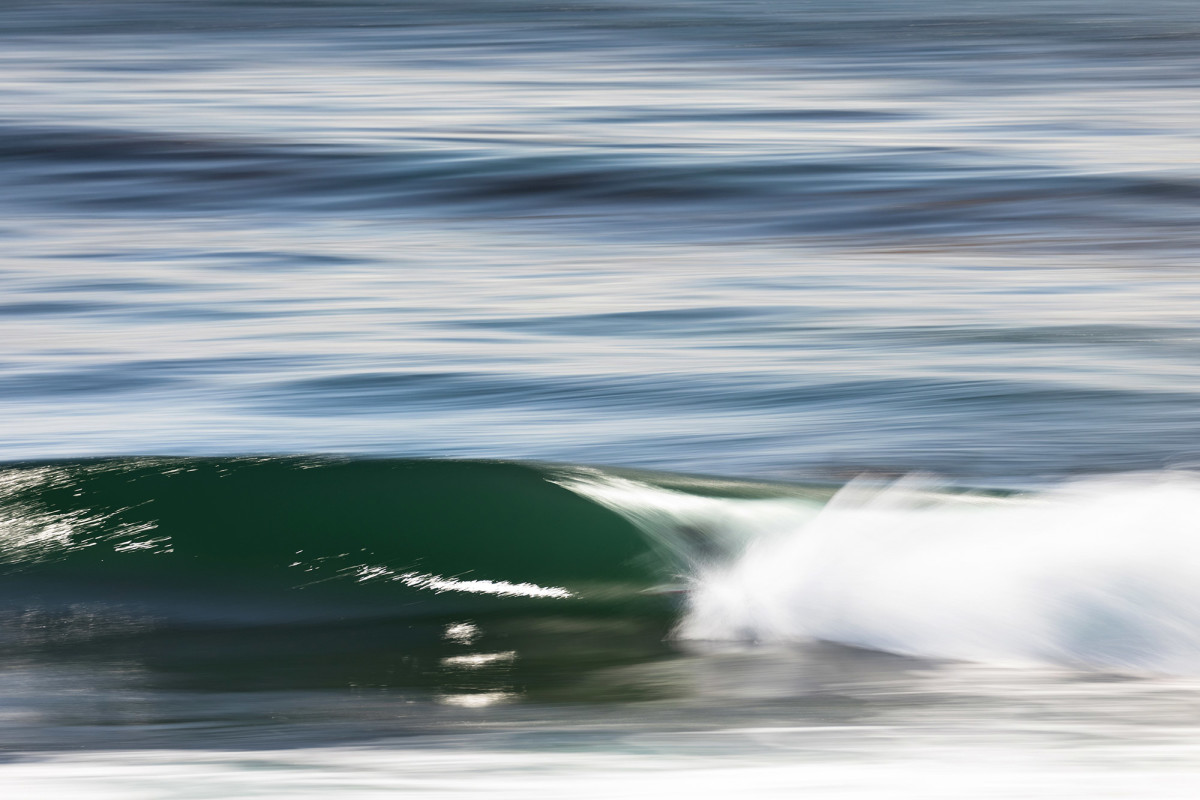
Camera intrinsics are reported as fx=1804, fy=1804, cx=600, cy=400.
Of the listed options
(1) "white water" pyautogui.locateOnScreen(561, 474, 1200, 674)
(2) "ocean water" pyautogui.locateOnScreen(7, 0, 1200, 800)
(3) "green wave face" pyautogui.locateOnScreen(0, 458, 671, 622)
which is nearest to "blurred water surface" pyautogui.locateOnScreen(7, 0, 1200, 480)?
(2) "ocean water" pyautogui.locateOnScreen(7, 0, 1200, 800)

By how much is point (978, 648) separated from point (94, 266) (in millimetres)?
3993

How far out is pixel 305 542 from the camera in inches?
93.6

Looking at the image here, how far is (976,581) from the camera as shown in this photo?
2039 mm

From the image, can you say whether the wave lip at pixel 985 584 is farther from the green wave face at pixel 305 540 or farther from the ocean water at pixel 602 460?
the green wave face at pixel 305 540

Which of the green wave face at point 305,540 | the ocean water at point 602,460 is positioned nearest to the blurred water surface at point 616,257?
the ocean water at point 602,460

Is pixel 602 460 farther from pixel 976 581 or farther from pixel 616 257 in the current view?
pixel 616 257

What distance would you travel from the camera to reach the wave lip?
1.89 meters

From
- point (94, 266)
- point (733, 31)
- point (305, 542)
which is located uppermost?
point (733, 31)

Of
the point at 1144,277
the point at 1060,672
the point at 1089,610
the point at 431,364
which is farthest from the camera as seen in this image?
the point at 1144,277

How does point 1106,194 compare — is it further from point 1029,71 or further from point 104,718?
point 104,718

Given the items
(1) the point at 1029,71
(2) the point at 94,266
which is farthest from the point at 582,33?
(2) the point at 94,266

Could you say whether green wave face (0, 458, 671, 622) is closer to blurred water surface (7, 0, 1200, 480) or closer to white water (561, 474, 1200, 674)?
white water (561, 474, 1200, 674)

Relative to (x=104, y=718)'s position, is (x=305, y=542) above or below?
above

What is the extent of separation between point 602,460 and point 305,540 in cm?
80
